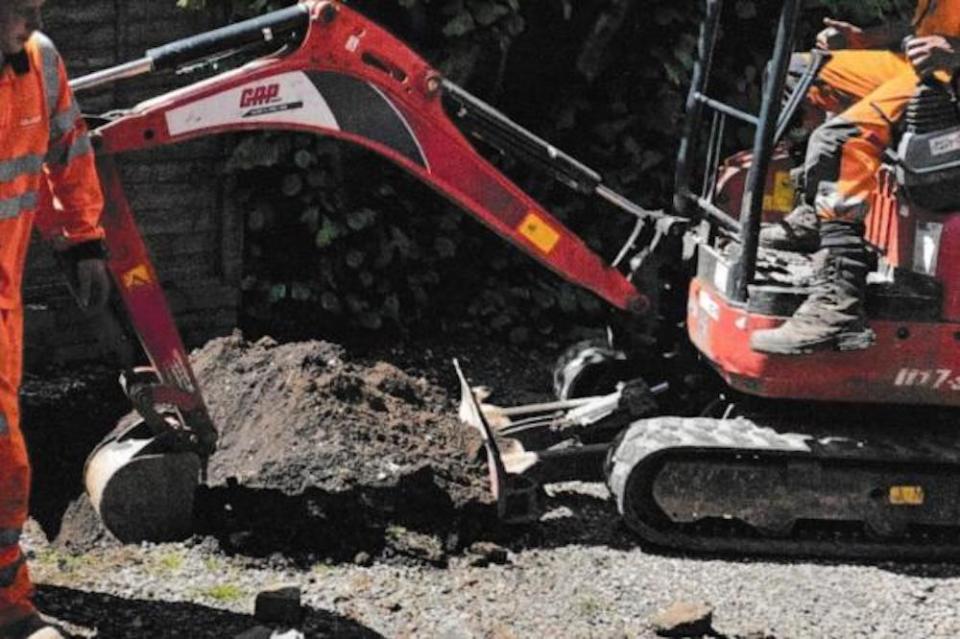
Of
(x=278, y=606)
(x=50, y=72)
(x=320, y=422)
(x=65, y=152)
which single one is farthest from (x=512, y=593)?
(x=50, y=72)

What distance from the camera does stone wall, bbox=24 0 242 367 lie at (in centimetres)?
804

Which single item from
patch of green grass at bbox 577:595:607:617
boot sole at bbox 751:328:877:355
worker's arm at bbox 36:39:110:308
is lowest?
patch of green grass at bbox 577:595:607:617

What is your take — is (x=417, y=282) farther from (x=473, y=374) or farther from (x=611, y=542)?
(x=611, y=542)

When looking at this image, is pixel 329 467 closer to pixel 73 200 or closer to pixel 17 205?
pixel 73 200

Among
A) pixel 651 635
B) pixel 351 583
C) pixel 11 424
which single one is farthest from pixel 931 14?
pixel 11 424

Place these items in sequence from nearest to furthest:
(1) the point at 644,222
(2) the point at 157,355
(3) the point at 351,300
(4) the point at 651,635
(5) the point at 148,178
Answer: (4) the point at 651,635 → (2) the point at 157,355 → (1) the point at 644,222 → (5) the point at 148,178 → (3) the point at 351,300

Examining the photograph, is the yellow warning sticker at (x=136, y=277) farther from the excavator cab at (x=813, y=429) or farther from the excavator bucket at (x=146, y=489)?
the excavator cab at (x=813, y=429)

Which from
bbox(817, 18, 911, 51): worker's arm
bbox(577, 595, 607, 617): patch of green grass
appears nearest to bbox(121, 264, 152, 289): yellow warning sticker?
bbox(577, 595, 607, 617): patch of green grass

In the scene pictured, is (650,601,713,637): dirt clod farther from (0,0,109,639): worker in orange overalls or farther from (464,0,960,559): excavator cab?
(0,0,109,639): worker in orange overalls

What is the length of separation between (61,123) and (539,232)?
2.26m

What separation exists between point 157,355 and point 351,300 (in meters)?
2.58

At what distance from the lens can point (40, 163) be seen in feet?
17.7

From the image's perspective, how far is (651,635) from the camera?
5902mm

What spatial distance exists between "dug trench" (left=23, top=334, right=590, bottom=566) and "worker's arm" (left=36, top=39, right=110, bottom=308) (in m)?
1.13
